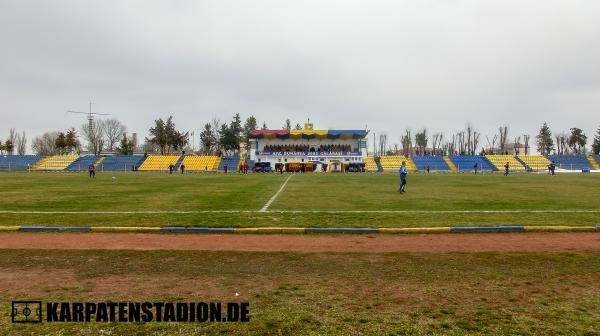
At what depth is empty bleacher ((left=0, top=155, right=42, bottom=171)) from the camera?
71375 millimetres

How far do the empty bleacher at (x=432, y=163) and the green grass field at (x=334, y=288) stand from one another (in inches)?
2637

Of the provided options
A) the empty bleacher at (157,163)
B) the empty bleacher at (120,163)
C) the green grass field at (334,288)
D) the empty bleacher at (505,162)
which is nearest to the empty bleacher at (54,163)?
the empty bleacher at (120,163)

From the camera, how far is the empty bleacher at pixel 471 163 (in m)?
72.6

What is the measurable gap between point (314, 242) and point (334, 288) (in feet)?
11.5

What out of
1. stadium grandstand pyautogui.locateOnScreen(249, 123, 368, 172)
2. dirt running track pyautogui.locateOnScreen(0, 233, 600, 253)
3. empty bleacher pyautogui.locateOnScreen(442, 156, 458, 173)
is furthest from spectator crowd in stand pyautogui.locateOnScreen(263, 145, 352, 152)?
dirt running track pyautogui.locateOnScreen(0, 233, 600, 253)

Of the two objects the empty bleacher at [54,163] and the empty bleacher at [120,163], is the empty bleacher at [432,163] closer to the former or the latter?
the empty bleacher at [120,163]

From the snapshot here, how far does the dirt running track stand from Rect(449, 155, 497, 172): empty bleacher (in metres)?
65.7

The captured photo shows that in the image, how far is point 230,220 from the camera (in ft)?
39.9

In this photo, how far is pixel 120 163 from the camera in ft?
247

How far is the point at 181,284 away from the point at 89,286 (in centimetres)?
135

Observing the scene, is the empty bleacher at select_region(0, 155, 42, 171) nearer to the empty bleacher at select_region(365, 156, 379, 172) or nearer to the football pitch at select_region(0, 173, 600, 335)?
the empty bleacher at select_region(365, 156, 379, 172)

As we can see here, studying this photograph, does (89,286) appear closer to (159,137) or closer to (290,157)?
(290,157)

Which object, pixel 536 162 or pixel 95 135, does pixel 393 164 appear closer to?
pixel 536 162

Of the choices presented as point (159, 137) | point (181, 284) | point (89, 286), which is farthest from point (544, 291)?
point (159, 137)
